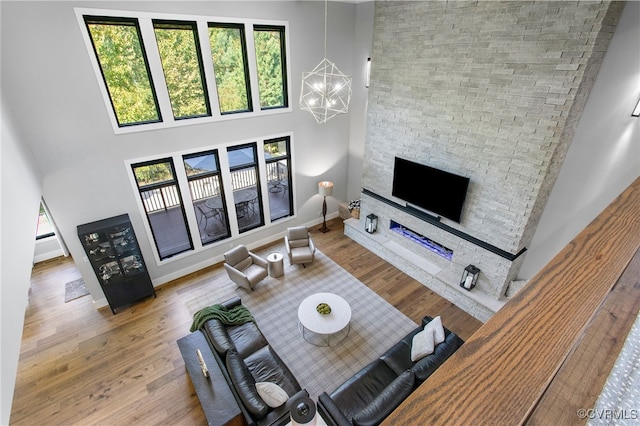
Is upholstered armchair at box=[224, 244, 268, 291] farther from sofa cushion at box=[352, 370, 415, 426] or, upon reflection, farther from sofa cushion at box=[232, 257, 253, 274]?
sofa cushion at box=[352, 370, 415, 426]

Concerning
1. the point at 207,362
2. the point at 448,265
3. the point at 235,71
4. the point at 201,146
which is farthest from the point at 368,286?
the point at 235,71

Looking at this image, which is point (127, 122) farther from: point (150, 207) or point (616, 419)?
point (616, 419)

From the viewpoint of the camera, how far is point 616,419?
0.51 metres

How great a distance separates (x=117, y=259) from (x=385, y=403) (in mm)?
4747

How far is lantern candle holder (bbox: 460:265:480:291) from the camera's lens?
17.2 feet

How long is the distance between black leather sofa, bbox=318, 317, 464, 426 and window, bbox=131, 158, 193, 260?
4.23 metres

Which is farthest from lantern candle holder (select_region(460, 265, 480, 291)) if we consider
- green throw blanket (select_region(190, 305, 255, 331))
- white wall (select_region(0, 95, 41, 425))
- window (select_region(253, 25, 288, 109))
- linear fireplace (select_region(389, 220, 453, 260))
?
white wall (select_region(0, 95, 41, 425))

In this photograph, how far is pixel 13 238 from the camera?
2.74 meters

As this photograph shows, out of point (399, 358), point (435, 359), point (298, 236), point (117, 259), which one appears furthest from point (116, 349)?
point (435, 359)

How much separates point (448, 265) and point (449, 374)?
5.66 meters

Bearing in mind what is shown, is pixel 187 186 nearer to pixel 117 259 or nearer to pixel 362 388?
pixel 117 259

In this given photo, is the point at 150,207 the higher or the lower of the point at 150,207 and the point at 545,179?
the lower

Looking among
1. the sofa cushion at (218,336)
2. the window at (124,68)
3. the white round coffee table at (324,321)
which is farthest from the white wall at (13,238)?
the white round coffee table at (324,321)

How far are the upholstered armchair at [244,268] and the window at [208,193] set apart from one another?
0.89 metres
